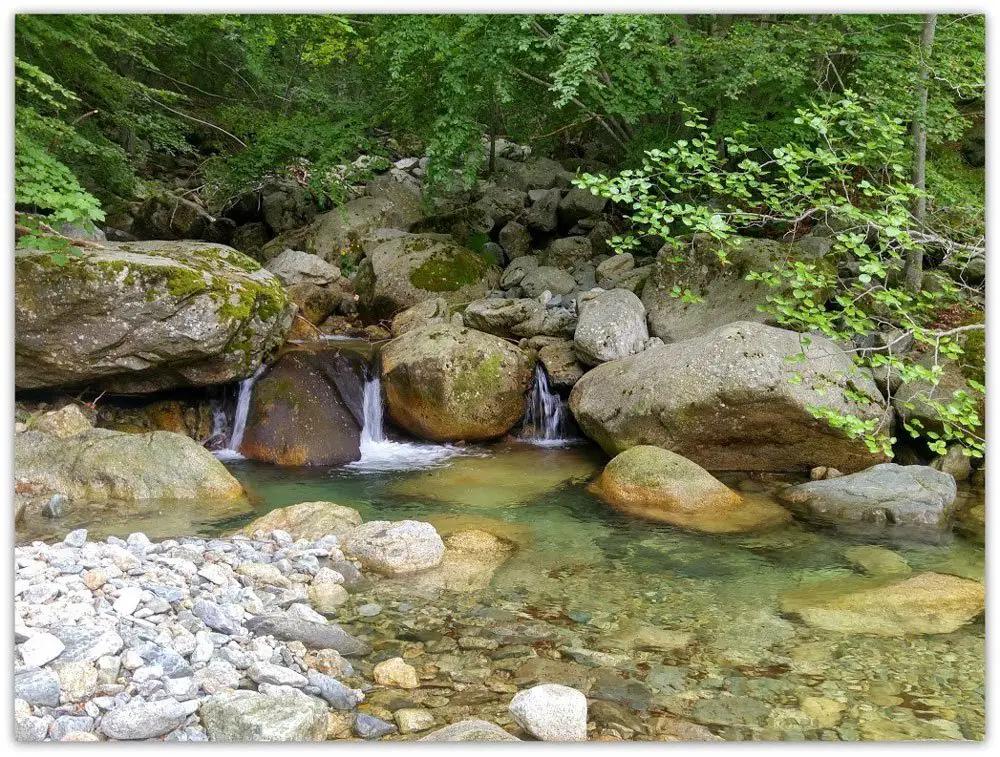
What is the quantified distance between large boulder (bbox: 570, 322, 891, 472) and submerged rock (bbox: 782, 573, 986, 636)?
110 inches

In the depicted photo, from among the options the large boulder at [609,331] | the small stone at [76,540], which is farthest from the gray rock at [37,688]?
the large boulder at [609,331]

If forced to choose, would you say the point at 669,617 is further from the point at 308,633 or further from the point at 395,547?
the point at 308,633

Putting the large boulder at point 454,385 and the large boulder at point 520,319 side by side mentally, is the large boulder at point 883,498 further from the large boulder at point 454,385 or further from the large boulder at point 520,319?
the large boulder at point 520,319

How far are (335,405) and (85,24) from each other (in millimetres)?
4948

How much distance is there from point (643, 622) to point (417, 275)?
9.49 metres

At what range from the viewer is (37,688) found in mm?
3189

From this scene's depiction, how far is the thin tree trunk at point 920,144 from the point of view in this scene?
7.89 meters

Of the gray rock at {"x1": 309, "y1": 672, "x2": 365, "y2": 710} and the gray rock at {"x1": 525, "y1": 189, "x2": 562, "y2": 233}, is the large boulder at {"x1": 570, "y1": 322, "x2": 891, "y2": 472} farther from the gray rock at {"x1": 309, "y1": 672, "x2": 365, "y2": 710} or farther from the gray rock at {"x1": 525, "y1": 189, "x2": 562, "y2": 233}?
the gray rock at {"x1": 525, "y1": 189, "x2": 562, "y2": 233}

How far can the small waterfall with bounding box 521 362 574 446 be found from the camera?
399 inches

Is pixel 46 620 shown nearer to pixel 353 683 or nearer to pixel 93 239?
pixel 353 683

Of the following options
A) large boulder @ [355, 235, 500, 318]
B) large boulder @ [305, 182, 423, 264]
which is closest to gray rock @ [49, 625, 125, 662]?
large boulder @ [355, 235, 500, 318]

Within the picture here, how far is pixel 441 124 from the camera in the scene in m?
11.5

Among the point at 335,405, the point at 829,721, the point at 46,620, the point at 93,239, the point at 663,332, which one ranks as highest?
the point at 93,239

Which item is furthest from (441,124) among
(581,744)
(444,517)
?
(581,744)
